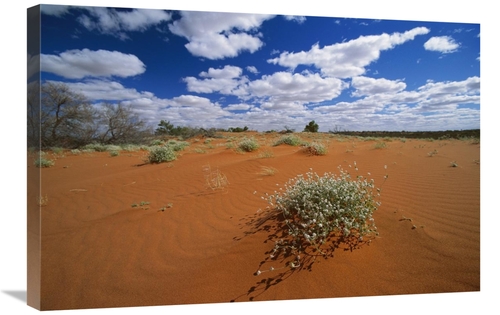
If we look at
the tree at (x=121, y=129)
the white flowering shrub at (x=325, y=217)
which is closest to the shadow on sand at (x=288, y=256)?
the white flowering shrub at (x=325, y=217)

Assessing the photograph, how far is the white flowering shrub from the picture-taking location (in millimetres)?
3096

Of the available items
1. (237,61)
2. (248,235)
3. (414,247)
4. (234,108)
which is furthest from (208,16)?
(414,247)

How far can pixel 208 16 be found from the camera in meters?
3.98

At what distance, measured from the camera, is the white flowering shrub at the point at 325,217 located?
3.10 m

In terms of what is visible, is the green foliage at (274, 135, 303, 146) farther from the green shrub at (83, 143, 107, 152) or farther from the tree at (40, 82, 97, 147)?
the tree at (40, 82, 97, 147)

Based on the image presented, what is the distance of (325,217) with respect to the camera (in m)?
3.23

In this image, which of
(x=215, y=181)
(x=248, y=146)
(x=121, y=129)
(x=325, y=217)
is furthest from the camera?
(x=248, y=146)

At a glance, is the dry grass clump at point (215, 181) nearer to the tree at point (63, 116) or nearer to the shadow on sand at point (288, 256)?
the shadow on sand at point (288, 256)

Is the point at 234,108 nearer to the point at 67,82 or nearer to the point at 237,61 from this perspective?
the point at 237,61

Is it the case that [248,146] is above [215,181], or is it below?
above

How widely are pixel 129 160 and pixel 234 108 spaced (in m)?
5.53

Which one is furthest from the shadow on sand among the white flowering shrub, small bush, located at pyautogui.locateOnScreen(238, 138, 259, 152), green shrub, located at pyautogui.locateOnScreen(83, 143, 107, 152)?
green shrub, located at pyautogui.locateOnScreen(83, 143, 107, 152)

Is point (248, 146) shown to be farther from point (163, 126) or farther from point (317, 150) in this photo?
point (163, 126)

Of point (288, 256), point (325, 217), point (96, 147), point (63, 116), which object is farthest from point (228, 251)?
point (96, 147)
